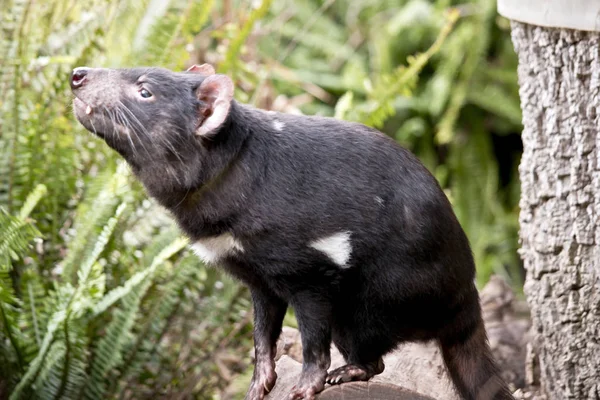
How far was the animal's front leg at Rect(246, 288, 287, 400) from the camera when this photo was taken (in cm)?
280

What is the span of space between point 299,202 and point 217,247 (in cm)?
29

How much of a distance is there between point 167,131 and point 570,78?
1327 millimetres

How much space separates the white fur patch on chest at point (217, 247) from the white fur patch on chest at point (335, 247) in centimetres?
22

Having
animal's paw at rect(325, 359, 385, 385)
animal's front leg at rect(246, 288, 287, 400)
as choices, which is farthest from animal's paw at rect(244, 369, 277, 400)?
animal's paw at rect(325, 359, 385, 385)

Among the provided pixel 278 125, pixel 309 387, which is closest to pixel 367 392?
pixel 309 387

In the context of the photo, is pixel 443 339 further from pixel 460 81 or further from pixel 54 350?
pixel 460 81

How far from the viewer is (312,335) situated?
102 inches

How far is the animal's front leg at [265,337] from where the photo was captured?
280cm

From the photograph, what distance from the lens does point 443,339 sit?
288 centimetres

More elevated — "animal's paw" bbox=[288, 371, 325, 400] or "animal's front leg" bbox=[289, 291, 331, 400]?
"animal's front leg" bbox=[289, 291, 331, 400]

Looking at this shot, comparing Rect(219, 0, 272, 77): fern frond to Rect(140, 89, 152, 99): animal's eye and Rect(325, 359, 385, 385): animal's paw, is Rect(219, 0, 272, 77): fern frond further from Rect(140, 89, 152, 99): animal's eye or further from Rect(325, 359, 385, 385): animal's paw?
Rect(325, 359, 385, 385): animal's paw

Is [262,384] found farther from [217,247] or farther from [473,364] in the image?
[473,364]

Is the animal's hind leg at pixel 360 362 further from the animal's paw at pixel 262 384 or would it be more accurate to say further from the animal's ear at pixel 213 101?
the animal's ear at pixel 213 101

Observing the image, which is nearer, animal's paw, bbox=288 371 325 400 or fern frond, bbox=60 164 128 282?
animal's paw, bbox=288 371 325 400
